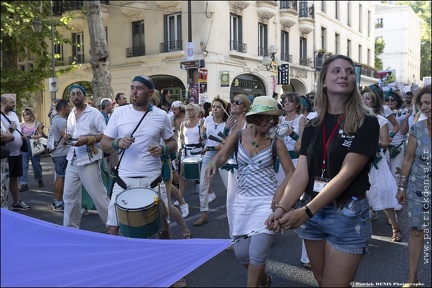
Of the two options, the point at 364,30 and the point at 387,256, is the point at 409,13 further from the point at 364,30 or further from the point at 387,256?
the point at 387,256

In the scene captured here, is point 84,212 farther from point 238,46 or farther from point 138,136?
point 238,46

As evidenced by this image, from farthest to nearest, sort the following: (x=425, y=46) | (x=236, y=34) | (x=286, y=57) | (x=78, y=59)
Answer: (x=425, y=46)
(x=286, y=57)
(x=78, y=59)
(x=236, y=34)

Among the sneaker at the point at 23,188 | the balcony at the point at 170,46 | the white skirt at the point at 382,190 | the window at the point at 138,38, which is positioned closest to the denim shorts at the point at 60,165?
the sneaker at the point at 23,188

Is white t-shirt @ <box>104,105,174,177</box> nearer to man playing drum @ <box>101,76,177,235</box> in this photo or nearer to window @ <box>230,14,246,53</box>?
man playing drum @ <box>101,76,177,235</box>

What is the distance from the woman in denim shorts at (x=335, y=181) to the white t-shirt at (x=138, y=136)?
2.00 metres

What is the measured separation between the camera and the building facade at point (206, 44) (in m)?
23.5

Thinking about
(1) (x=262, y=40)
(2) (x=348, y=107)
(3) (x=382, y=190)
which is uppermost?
(1) (x=262, y=40)

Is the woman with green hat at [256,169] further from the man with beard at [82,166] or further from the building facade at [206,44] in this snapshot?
the building facade at [206,44]

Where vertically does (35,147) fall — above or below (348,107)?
below

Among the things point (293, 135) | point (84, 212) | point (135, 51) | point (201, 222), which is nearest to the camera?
point (293, 135)

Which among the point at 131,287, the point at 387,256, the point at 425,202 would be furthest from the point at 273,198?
the point at 387,256

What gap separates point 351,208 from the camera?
277 cm

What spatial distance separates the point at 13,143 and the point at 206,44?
1627 cm

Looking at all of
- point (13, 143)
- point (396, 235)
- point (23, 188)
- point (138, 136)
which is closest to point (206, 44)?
point (23, 188)
